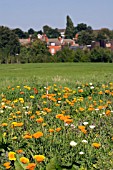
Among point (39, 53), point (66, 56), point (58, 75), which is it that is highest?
point (39, 53)

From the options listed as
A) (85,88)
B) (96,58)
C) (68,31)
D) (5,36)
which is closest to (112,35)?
(68,31)

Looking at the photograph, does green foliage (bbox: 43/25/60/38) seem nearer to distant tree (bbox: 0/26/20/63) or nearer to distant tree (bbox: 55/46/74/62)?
distant tree (bbox: 0/26/20/63)

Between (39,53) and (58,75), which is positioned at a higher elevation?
(39,53)

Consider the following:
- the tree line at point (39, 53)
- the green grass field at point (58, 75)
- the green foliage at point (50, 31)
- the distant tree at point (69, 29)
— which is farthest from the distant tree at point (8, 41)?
the green foliage at point (50, 31)

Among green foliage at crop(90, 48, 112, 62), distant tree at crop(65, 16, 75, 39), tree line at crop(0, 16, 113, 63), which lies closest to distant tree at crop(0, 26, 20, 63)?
tree line at crop(0, 16, 113, 63)

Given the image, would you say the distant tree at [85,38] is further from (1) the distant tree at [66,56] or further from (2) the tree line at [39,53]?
(1) the distant tree at [66,56]

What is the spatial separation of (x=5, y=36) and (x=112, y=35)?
46.9 metres

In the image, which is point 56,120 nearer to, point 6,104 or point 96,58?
point 6,104

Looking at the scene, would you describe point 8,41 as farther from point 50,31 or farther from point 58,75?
point 50,31

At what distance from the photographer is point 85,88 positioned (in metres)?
7.87

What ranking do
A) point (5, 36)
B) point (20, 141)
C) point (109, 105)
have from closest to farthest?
point (20, 141) → point (109, 105) → point (5, 36)

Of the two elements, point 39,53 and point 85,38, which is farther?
point 85,38

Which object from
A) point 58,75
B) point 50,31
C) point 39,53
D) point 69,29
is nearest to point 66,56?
point 39,53

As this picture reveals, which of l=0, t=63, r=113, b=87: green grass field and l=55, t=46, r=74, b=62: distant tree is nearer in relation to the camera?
l=0, t=63, r=113, b=87: green grass field
